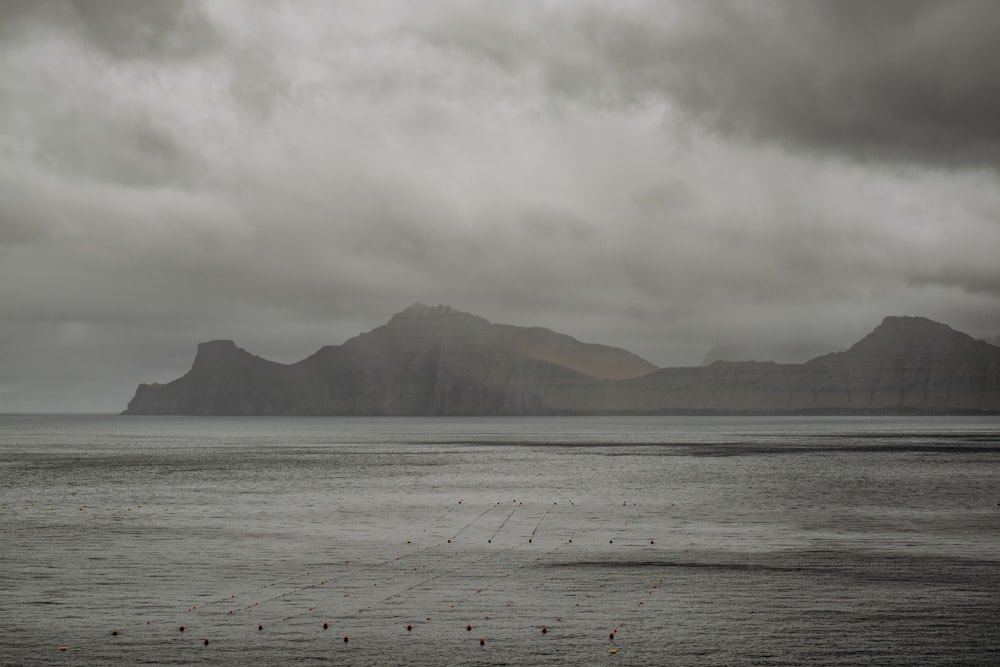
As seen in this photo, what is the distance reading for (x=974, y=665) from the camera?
2225cm

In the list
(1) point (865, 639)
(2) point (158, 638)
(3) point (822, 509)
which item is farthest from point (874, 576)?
(3) point (822, 509)

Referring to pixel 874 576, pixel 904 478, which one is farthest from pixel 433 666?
pixel 904 478

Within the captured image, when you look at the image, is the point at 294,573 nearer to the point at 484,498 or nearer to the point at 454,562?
the point at 454,562

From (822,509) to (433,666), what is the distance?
46172 millimetres

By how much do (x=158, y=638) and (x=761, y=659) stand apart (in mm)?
15107

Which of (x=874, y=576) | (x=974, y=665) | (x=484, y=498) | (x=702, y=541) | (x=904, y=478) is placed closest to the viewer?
(x=974, y=665)

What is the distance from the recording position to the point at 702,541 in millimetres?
46188

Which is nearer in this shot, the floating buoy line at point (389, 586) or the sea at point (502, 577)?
the sea at point (502, 577)

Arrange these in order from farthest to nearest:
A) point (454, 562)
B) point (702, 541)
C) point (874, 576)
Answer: point (702, 541)
point (454, 562)
point (874, 576)

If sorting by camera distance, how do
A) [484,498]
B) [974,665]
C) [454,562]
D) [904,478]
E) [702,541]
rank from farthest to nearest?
1. [904,478]
2. [484,498]
3. [702,541]
4. [454,562]
5. [974,665]

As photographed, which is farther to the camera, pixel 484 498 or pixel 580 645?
pixel 484 498

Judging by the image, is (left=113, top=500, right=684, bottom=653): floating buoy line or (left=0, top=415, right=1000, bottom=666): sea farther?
(left=113, top=500, right=684, bottom=653): floating buoy line

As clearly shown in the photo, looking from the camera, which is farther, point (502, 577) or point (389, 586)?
point (502, 577)

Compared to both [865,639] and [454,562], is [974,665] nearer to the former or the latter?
[865,639]
